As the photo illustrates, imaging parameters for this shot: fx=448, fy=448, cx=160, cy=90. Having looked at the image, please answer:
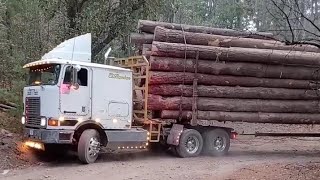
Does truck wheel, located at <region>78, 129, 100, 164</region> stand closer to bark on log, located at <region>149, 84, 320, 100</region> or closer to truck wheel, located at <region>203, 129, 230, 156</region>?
bark on log, located at <region>149, 84, 320, 100</region>

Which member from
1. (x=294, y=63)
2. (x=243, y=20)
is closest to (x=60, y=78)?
(x=294, y=63)

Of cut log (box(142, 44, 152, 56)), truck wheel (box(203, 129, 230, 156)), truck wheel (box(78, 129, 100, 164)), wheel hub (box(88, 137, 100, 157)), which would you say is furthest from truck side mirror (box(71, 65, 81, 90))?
truck wheel (box(203, 129, 230, 156))

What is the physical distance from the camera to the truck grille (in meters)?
12.3

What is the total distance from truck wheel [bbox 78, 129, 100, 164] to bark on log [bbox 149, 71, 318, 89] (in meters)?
2.94

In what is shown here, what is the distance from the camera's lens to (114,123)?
13.3 m

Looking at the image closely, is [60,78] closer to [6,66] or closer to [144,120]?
[144,120]

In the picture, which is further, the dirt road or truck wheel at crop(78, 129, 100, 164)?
truck wheel at crop(78, 129, 100, 164)

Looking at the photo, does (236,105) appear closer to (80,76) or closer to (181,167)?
(181,167)

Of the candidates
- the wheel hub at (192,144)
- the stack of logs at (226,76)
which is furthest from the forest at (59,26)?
the wheel hub at (192,144)

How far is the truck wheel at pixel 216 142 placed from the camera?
15188 mm

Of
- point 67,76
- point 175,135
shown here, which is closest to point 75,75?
point 67,76

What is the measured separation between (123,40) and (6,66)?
5.97 m

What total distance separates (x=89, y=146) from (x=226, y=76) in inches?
230

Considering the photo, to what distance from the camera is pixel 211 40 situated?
15680 millimetres
